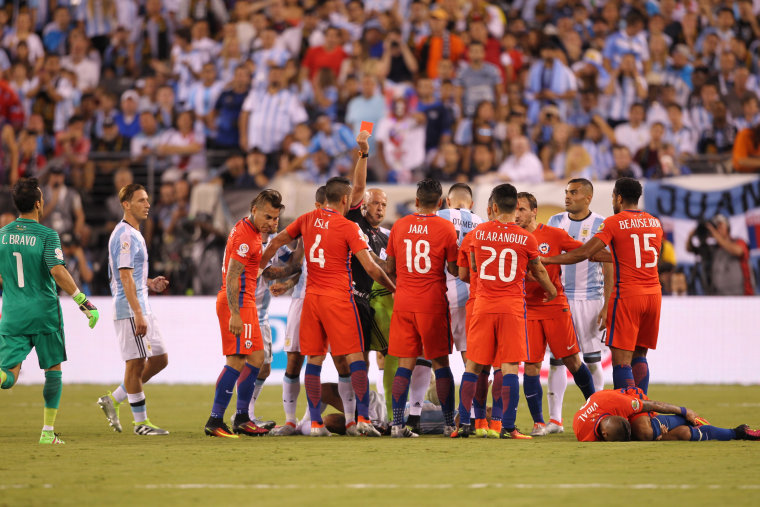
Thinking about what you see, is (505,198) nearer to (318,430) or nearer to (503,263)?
(503,263)

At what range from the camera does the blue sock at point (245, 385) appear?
10.3 meters

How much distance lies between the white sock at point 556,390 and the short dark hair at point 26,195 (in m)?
5.51

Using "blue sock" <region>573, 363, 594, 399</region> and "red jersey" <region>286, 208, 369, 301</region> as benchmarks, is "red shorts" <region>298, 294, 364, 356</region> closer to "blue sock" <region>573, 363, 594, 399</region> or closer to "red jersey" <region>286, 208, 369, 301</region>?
"red jersey" <region>286, 208, 369, 301</region>

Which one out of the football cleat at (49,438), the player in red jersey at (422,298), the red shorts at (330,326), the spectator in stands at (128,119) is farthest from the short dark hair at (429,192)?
the spectator in stands at (128,119)

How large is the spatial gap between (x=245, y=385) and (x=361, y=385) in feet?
3.99

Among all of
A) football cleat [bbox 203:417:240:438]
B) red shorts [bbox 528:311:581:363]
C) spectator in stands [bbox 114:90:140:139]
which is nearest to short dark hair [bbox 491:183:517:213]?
red shorts [bbox 528:311:581:363]

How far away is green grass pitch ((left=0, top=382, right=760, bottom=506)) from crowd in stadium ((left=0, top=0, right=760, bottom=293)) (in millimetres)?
8604

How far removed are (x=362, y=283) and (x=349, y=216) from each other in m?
0.77

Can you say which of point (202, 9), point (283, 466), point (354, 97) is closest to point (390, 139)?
point (354, 97)

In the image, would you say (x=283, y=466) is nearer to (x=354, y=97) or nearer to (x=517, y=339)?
(x=517, y=339)

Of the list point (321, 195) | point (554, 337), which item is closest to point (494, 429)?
point (554, 337)

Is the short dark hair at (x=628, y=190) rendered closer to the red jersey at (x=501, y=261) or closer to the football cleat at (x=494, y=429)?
the red jersey at (x=501, y=261)

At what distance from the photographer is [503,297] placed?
961 cm

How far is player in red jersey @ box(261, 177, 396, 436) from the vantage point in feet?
33.2
